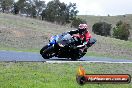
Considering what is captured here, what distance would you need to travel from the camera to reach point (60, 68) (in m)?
15.6

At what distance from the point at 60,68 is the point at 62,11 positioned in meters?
87.0

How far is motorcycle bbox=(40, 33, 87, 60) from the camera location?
68.2ft

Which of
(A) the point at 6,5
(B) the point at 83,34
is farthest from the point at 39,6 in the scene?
(B) the point at 83,34

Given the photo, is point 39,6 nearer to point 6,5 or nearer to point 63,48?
point 6,5

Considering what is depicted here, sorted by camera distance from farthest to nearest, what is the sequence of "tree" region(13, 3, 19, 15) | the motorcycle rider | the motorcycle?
1. "tree" region(13, 3, 19, 15)
2. the motorcycle rider
3. the motorcycle

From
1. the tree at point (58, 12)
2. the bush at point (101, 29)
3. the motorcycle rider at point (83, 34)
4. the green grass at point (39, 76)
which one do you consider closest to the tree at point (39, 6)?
the tree at point (58, 12)

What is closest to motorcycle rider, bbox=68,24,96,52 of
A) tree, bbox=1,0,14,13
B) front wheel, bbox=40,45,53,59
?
front wheel, bbox=40,45,53,59

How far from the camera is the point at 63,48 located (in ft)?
69.2

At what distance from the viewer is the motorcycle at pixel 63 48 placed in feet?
68.2

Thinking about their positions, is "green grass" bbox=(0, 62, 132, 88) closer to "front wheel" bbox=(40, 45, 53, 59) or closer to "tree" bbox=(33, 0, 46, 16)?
"front wheel" bbox=(40, 45, 53, 59)

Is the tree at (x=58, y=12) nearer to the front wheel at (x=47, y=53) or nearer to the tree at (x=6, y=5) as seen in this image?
the tree at (x=6, y=5)

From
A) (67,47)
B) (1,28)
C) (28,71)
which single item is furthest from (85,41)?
(1,28)

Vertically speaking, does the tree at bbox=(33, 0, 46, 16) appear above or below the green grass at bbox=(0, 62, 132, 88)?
below

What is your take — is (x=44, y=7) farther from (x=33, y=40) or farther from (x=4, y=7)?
(x=33, y=40)
